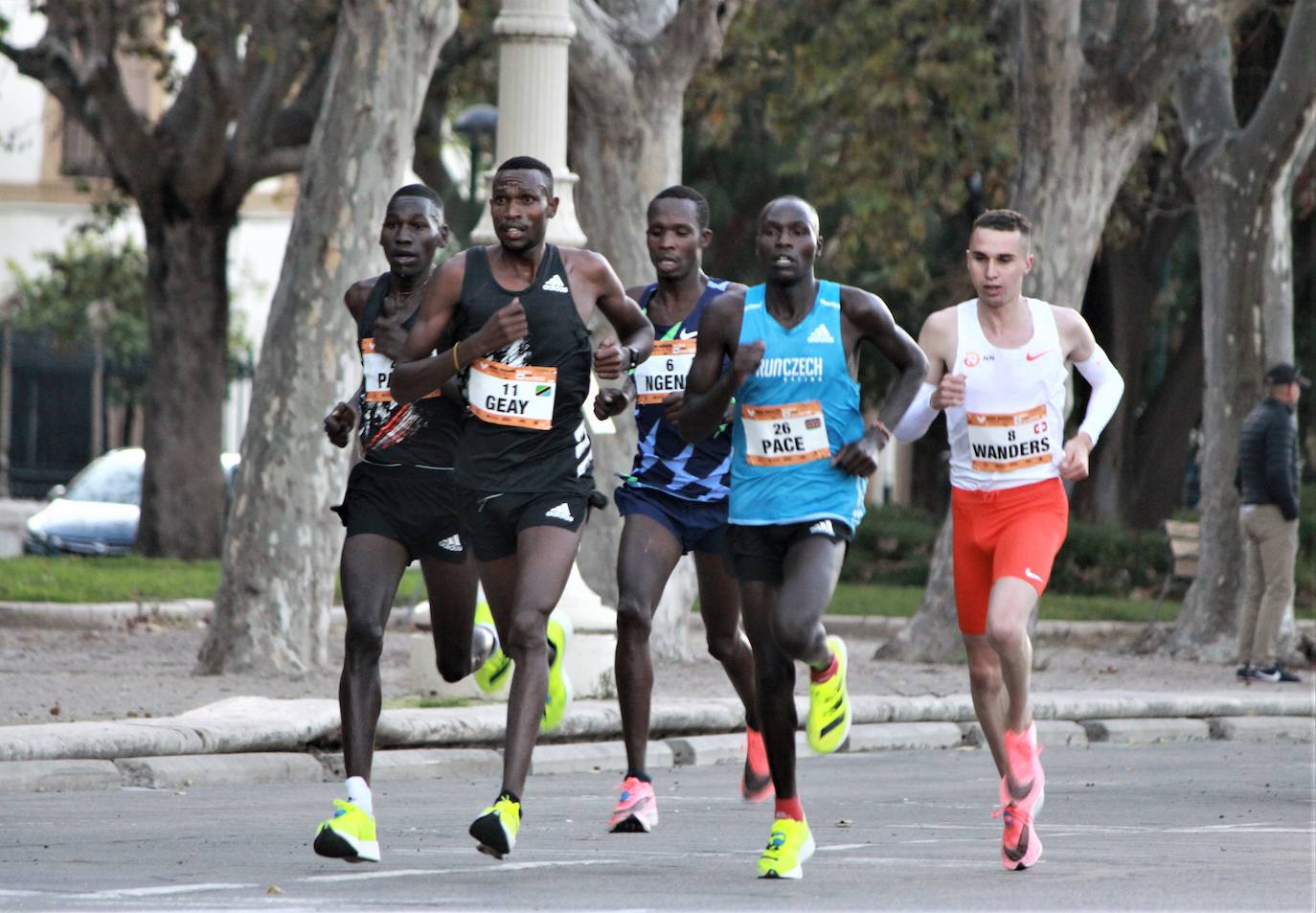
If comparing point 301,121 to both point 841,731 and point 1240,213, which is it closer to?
point 1240,213

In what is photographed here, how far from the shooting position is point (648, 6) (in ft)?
55.4

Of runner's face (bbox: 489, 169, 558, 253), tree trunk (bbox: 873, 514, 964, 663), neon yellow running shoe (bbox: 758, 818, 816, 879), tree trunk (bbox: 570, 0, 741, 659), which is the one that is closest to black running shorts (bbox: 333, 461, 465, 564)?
runner's face (bbox: 489, 169, 558, 253)

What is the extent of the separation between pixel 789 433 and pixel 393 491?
4.36 ft

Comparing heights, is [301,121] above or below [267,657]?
above

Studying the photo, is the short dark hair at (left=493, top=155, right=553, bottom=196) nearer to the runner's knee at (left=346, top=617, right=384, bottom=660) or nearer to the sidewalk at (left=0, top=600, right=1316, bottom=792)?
the runner's knee at (left=346, top=617, right=384, bottom=660)

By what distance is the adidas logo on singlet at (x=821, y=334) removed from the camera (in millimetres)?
7430

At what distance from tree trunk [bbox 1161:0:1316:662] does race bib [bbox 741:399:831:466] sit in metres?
12.8

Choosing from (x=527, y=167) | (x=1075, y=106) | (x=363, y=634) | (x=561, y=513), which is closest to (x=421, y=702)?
(x=363, y=634)

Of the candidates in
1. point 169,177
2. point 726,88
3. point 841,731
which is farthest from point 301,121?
point 841,731

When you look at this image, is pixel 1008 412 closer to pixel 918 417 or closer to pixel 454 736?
pixel 918 417

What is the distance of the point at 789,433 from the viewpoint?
24.2 feet

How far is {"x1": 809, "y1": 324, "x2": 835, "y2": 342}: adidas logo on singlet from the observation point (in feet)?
24.4

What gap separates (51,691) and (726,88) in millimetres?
14914

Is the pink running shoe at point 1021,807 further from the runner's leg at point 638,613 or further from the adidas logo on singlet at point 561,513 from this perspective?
the adidas logo on singlet at point 561,513
